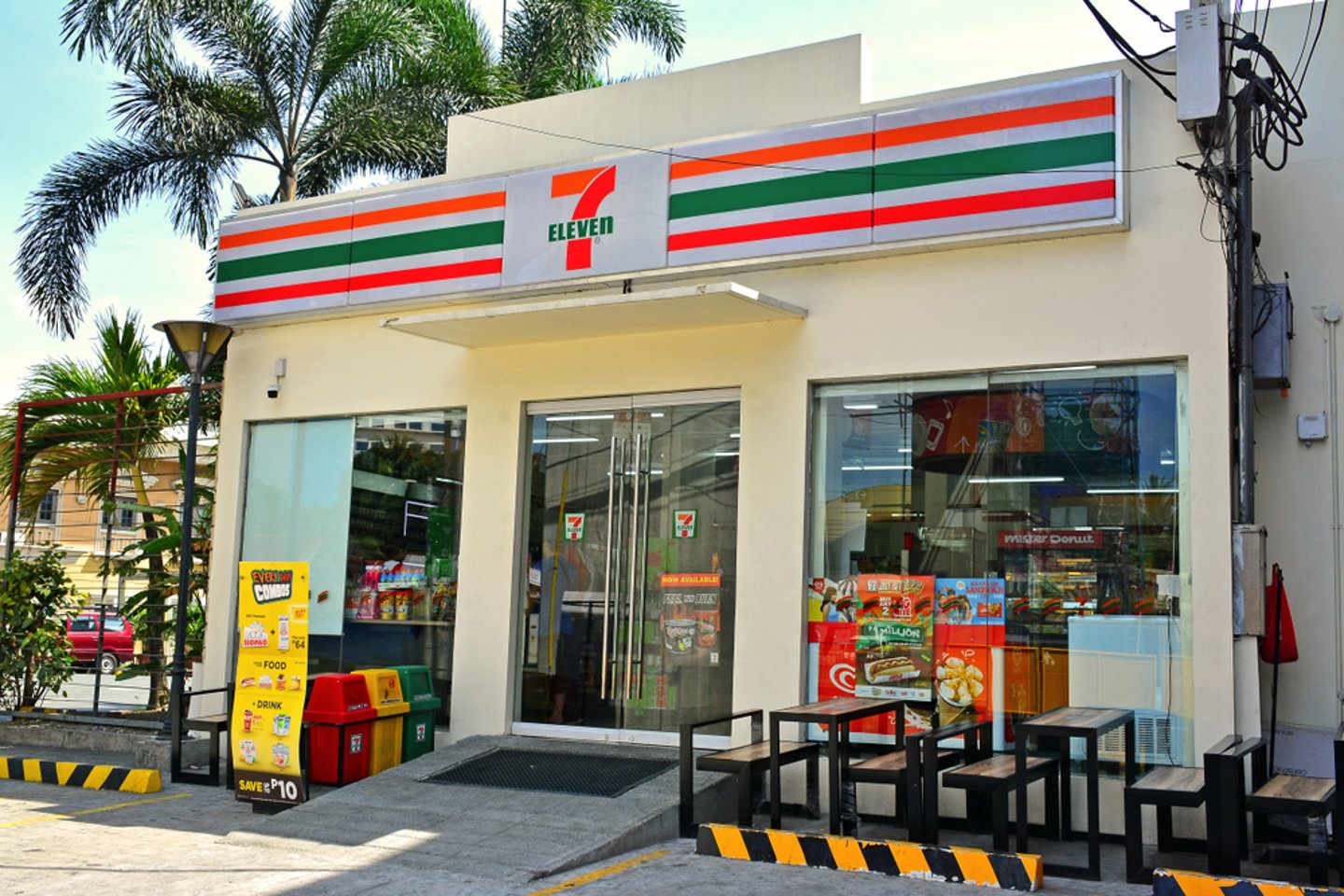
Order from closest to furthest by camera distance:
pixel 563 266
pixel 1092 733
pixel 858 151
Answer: pixel 1092 733
pixel 858 151
pixel 563 266

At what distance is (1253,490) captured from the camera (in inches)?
320

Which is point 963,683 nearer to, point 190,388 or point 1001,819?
point 1001,819

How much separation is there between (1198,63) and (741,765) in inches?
203

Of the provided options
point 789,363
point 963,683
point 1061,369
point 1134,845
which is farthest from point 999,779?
point 789,363

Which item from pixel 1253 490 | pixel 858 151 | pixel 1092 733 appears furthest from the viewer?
pixel 858 151

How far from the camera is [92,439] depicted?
48.7ft

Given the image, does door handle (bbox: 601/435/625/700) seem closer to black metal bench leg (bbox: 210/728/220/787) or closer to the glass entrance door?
the glass entrance door

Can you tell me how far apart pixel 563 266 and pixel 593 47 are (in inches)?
495

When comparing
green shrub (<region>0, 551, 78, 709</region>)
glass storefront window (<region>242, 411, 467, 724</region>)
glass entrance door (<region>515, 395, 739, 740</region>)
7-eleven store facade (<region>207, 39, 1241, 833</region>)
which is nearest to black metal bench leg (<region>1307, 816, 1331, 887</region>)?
7-eleven store facade (<region>207, 39, 1241, 833</region>)

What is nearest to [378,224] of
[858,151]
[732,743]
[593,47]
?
[858,151]

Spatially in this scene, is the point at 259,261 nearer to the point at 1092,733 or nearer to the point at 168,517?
the point at 168,517

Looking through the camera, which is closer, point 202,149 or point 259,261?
point 259,261

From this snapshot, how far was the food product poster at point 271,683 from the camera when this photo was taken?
887 centimetres

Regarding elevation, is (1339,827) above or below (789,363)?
below
